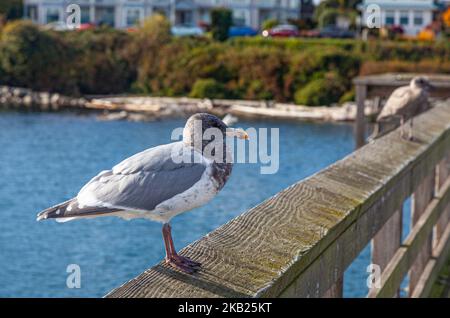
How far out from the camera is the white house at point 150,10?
8275cm

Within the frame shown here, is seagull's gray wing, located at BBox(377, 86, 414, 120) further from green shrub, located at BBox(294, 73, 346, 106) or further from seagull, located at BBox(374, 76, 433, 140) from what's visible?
green shrub, located at BBox(294, 73, 346, 106)

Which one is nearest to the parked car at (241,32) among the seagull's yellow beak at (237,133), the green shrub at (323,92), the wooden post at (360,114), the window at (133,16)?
the window at (133,16)

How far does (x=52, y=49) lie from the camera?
7181cm

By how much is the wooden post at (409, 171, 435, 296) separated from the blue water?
11446mm

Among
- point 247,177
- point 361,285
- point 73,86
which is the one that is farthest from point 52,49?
point 361,285

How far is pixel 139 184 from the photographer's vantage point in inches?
117

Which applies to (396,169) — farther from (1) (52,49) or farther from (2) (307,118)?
(1) (52,49)

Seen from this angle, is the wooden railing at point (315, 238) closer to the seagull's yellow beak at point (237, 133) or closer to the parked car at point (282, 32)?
the seagull's yellow beak at point (237, 133)

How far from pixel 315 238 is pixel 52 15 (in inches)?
3254

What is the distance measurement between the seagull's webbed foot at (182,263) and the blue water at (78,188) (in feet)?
52.3

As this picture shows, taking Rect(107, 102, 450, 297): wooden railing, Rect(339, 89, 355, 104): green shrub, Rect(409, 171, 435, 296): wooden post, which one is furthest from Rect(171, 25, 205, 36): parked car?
Rect(107, 102, 450, 297): wooden railing

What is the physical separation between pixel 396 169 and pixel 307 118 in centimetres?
5439

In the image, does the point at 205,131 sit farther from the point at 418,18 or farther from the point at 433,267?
the point at 418,18

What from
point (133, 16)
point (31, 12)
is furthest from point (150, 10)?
point (31, 12)
